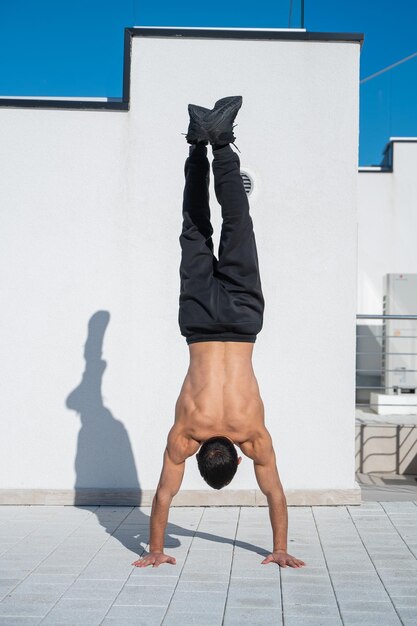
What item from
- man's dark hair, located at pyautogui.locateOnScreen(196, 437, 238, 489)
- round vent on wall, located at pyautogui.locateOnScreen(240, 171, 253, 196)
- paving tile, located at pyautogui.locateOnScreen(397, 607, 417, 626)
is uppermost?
round vent on wall, located at pyautogui.locateOnScreen(240, 171, 253, 196)

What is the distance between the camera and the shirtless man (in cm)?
341

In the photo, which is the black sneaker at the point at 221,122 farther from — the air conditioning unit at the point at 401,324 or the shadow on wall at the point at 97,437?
the air conditioning unit at the point at 401,324

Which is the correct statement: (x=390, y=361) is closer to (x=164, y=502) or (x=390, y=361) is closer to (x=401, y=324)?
(x=401, y=324)

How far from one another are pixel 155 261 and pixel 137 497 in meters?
1.53

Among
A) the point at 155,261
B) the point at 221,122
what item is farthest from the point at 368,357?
the point at 221,122

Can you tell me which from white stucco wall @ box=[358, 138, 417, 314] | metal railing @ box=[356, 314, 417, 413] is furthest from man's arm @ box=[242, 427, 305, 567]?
white stucco wall @ box=[358, 138, 417, 314]

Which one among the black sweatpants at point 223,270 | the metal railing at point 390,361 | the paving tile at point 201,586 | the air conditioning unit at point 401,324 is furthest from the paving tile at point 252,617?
the air conditioning unit at point 401,324

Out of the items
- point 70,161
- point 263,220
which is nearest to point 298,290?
point 263,220

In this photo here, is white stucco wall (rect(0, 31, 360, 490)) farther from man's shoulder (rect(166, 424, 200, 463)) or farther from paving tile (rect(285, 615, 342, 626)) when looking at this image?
paving tile (rect(285, 615, 342, 626))

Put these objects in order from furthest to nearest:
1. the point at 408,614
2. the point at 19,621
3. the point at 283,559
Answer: the point at 283,559
the point at 408,614
the point at 19,621

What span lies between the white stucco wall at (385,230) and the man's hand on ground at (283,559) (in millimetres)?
6781

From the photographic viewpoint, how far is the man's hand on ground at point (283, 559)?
3.47 metres

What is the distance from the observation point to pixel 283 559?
348 centimetres

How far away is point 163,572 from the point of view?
134 inches
